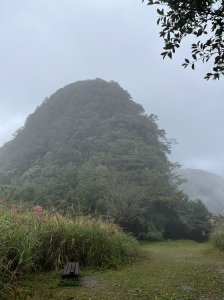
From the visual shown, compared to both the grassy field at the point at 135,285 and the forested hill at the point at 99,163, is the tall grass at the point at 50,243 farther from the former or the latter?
the forested hill at the point at 99,163

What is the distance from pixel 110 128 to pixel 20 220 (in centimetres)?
3440

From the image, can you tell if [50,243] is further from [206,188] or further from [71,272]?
[206,188]

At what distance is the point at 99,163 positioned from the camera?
3097cm

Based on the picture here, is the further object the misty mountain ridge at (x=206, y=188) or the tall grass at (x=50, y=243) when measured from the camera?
the misty mountain ridge at (x=206, y=188)

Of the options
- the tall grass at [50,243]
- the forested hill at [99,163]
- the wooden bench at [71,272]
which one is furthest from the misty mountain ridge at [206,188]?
the wooden bench at [71,272]

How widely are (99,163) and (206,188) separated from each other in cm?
4866

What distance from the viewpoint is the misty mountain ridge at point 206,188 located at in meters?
65.1

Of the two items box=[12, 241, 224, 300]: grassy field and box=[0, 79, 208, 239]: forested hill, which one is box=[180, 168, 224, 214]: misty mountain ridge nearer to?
→ box=[0, 79, 208, 239]: forested hill

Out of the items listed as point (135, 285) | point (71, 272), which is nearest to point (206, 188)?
point (135, 285)

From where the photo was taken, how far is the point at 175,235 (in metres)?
24.9

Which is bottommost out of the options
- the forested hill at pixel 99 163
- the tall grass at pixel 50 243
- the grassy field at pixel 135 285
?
the grassy field at pixel 135 285

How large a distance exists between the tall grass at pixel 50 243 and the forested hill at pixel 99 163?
2150 mm

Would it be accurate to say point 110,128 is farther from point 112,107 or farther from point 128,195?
point 128,195

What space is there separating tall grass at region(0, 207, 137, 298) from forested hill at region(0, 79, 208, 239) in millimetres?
2150
